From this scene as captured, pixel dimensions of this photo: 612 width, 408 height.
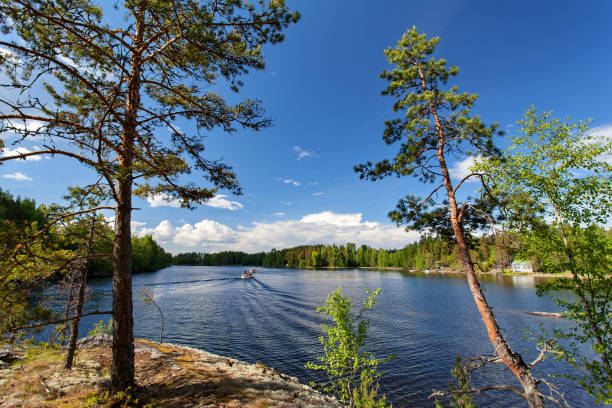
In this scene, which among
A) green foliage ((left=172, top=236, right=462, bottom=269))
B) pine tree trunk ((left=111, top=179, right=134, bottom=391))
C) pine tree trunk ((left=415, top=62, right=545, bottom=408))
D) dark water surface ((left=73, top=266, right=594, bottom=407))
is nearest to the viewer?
pine tree trunk ((left=111, top=179, right=134, bottom=391))

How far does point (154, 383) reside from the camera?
733 cm

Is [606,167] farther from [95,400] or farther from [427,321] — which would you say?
[427,321]

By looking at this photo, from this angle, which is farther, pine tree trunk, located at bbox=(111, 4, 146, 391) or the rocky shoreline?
the rocky shoreline

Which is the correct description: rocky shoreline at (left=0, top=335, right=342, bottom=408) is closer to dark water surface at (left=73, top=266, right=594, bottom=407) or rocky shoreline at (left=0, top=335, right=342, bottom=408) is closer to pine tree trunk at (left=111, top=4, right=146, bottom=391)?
pine tree trunk at (left=111, top=4, right=146, bottom=391)

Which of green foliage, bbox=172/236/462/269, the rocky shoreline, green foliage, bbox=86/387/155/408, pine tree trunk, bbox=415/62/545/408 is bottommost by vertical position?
green foliage, bbox=172/236/462/269

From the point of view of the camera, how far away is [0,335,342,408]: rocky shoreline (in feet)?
20.2

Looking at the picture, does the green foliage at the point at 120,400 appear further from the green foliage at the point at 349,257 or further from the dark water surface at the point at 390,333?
the green foliage at the point at 349,257

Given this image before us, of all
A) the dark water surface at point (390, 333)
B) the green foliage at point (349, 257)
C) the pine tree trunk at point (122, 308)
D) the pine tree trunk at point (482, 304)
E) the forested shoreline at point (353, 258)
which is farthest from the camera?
the green foliage at point (349, 257)

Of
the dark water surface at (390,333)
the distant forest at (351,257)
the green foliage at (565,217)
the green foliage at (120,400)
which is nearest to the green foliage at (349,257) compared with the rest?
the distant forest at (351,257)

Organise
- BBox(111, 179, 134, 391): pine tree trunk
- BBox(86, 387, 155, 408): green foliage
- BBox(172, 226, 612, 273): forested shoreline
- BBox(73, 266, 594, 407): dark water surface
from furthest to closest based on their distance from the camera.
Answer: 1. BBox(172, 226, 612, 273): forested shoreline
2. BBox(73, 266, 594, 407): dark water surface
3. BBox(111, 179, 134, 391): pine tree trunk
4. BBox(86, 387, 155, 408): green foliage

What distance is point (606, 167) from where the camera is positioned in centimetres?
698

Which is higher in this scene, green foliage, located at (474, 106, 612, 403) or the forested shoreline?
green foliage, located at (474, 106, 612, 403)

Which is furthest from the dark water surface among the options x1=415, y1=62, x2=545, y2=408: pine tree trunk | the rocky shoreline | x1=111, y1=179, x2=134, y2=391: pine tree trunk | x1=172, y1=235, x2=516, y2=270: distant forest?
x1=172, y1=235, x2=516, y2=270: distant forest

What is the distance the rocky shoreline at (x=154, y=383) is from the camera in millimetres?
6164
